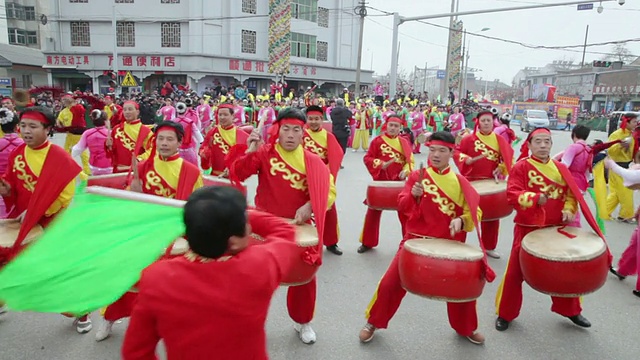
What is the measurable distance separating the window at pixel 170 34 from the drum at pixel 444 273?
29333 mm

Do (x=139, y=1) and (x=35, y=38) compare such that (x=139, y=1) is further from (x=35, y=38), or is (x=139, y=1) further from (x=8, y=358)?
(x=8, y=358)

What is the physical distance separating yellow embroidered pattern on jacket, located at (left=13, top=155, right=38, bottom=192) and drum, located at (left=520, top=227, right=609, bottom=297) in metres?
3.88

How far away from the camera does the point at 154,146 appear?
3.93 meters

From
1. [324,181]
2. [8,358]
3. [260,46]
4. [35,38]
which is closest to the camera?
[8,358]

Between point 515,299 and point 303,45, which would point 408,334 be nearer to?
point 515,299

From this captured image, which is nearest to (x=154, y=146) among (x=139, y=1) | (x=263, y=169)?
(x=263, y=169)

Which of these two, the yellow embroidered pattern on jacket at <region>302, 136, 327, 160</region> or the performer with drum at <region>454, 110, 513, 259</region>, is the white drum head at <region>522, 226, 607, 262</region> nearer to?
the performer with drum at <region>454, 110, 513, 259</region>

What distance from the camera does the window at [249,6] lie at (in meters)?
30.9

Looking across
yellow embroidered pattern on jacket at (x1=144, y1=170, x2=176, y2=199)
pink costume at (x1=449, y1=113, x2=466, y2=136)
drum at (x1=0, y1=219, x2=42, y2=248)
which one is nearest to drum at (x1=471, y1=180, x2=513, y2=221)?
yellow embroidered pattern on jacket at (x1=144, y1=170, x2=176, y2=199)

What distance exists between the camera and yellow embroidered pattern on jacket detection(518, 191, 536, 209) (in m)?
3.77

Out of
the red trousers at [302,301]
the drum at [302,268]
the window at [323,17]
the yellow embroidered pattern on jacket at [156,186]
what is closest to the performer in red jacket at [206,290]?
the drum at [302,268]

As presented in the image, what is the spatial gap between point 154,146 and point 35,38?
44775 millimetres

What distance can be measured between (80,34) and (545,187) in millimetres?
32911

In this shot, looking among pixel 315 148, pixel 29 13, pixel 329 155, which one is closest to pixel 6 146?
pixel 329 155
